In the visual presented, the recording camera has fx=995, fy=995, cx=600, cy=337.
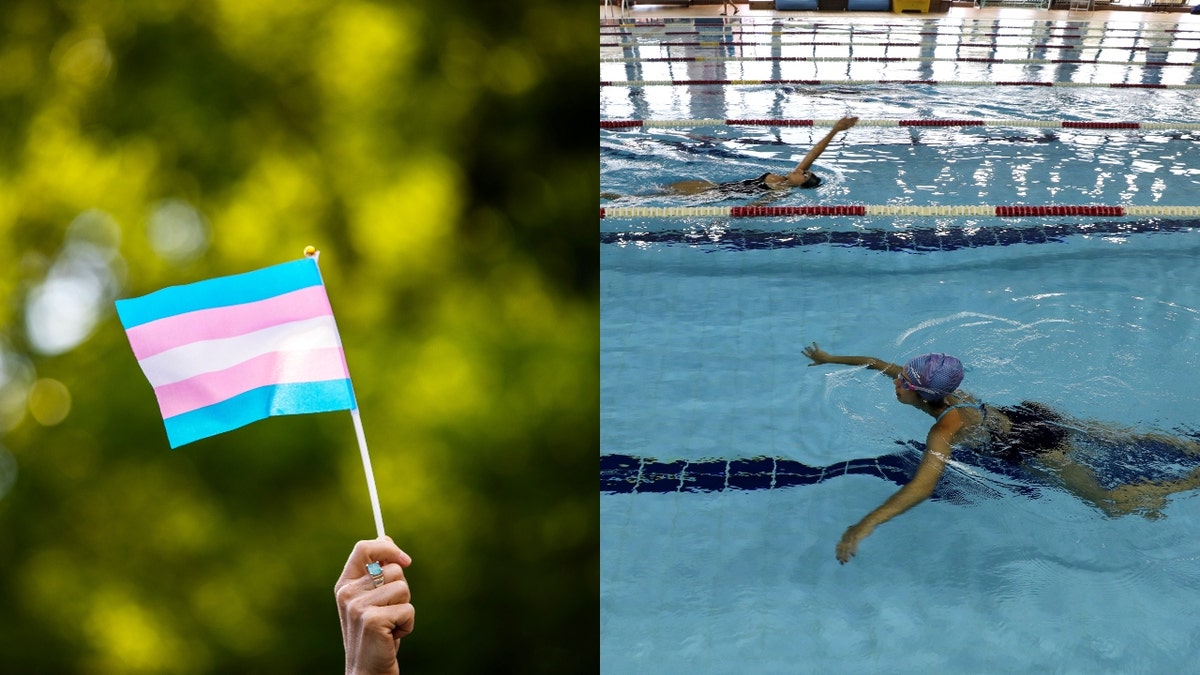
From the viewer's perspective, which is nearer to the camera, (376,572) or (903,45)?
(376,572)

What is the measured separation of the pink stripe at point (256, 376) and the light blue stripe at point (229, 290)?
8 cm

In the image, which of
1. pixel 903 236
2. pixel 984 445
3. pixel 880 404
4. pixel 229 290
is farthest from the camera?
pixel 903 236

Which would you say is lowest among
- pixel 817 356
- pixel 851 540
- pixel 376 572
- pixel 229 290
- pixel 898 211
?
pixel 851 540

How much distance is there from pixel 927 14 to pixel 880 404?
13.3 meters

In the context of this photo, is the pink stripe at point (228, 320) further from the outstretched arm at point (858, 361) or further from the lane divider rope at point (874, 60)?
the lane divider rope at point (874, 60)

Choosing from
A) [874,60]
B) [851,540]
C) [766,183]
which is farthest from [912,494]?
[874,60]

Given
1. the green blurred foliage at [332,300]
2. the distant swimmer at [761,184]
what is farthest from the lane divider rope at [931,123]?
the green blurred foliage at [332,300]

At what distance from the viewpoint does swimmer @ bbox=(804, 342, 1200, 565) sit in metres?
2.90

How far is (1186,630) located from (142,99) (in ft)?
8.98

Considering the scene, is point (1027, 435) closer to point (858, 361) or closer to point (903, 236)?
point (858, 361)

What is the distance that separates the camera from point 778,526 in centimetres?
293

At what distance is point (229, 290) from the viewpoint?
1166 mm

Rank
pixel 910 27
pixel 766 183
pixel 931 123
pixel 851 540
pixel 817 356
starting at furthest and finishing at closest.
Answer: pixel 910 27 < pixel 931 123 < pixel 766 183 < pixel 817 356 < pixel 851 540

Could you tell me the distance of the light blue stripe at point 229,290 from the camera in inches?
44.9
